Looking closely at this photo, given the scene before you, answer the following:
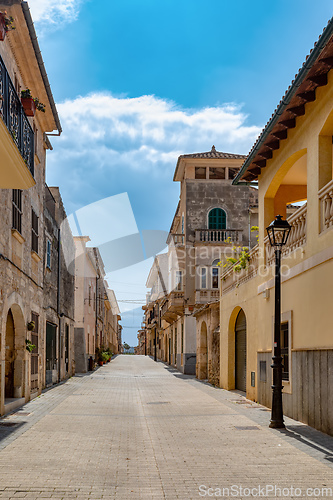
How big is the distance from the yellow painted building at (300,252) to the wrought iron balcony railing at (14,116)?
200 inches

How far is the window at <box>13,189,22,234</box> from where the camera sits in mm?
13234

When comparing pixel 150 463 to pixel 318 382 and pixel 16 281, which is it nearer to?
pixel 318 382

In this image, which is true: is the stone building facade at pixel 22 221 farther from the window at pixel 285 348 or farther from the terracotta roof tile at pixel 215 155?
the terracotta roof tile at pixel 215 155

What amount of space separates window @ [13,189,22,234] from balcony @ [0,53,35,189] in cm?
190

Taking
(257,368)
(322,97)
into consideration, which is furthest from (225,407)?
(322,97)

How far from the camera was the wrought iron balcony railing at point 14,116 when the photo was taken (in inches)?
357

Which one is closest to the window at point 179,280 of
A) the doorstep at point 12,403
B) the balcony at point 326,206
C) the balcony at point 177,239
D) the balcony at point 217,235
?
the balcony at point 177,239

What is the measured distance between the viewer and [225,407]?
13719 mm

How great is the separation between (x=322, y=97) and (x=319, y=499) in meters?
7.28

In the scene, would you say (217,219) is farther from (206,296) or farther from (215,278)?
(206,296)


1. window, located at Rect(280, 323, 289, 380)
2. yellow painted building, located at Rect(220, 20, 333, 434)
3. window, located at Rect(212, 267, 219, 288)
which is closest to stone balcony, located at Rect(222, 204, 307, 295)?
yellow painted building, located at Rect(220, 20, 333, 434)

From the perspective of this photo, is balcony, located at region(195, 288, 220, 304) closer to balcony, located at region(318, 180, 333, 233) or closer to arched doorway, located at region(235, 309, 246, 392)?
arched doorway, located at region(235, 309, 246, 392)

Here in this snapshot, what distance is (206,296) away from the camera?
104 feet

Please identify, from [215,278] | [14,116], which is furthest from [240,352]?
[215,278]
